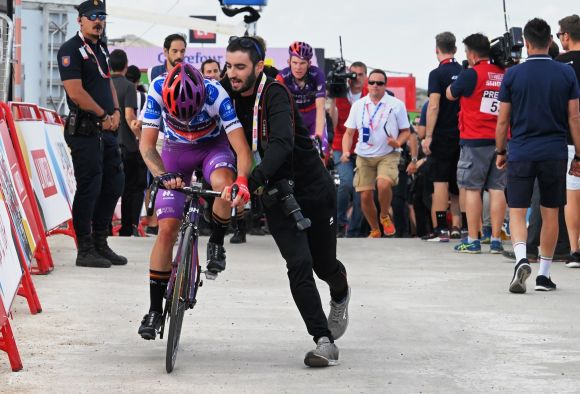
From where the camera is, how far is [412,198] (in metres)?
19.9

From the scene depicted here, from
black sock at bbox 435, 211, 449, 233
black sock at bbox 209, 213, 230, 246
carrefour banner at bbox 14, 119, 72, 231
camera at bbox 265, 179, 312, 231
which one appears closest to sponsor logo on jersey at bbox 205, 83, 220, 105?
camera at bbox 265, 179, 312, 231

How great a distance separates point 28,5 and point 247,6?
10.0 m

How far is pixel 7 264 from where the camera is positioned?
25.6 ft

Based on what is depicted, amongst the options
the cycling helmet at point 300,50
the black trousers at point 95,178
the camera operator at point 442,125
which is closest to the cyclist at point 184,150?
the black trousers at point 95,178

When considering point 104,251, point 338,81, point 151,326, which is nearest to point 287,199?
point 151,326

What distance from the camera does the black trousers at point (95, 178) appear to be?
11656 mm

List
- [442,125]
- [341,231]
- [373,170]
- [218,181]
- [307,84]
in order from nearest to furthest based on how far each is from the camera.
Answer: [218,181], [307,84], [442,125], [373,170], [341,231]

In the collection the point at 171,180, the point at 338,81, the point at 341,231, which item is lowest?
the point at 341,231

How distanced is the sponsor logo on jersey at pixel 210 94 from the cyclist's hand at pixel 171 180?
20.7 inches

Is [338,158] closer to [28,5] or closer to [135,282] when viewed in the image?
[135,282]

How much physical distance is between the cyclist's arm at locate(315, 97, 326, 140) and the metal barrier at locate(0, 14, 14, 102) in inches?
145

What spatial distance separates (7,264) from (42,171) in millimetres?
4264

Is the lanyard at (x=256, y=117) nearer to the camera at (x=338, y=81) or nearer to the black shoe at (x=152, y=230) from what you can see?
the black shoe at (x=152, y=230)

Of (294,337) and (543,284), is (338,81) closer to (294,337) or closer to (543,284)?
(543,284)
